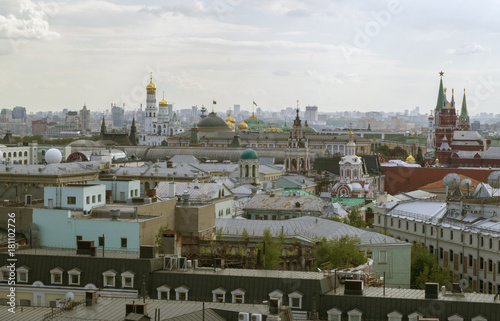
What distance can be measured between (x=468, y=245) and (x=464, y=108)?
5668 inches

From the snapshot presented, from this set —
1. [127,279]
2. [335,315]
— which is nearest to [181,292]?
[127,279]

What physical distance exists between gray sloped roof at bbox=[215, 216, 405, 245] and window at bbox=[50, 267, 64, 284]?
17.8m

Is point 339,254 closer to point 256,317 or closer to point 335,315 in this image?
point 335,315

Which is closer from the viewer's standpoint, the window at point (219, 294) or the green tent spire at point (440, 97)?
the window at point (219, 294)

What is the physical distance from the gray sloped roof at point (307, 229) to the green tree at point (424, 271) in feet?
5.35

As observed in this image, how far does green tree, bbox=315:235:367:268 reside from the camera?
126ft

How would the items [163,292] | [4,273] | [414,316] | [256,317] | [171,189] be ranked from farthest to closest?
1. [171,189]
2. [4,273]
3. [163,292]
4. [414,316]
5. [256,317]

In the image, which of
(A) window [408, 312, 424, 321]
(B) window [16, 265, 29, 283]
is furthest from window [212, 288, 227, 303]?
(B) window [16, 265, 29, 283]

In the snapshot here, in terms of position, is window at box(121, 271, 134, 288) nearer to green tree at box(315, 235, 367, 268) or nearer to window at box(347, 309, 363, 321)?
window at box(347, 309, 363, 321)

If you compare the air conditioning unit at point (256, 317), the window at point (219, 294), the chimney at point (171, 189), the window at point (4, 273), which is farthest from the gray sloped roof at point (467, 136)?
the air conditioning unit at point (256, 317)

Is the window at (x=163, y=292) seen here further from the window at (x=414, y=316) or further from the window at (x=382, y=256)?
the window at (x=382, y=256)

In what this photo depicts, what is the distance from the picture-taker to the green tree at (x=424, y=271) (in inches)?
1730

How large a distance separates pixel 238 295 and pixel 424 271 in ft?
64.7

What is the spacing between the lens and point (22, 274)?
30.6m
